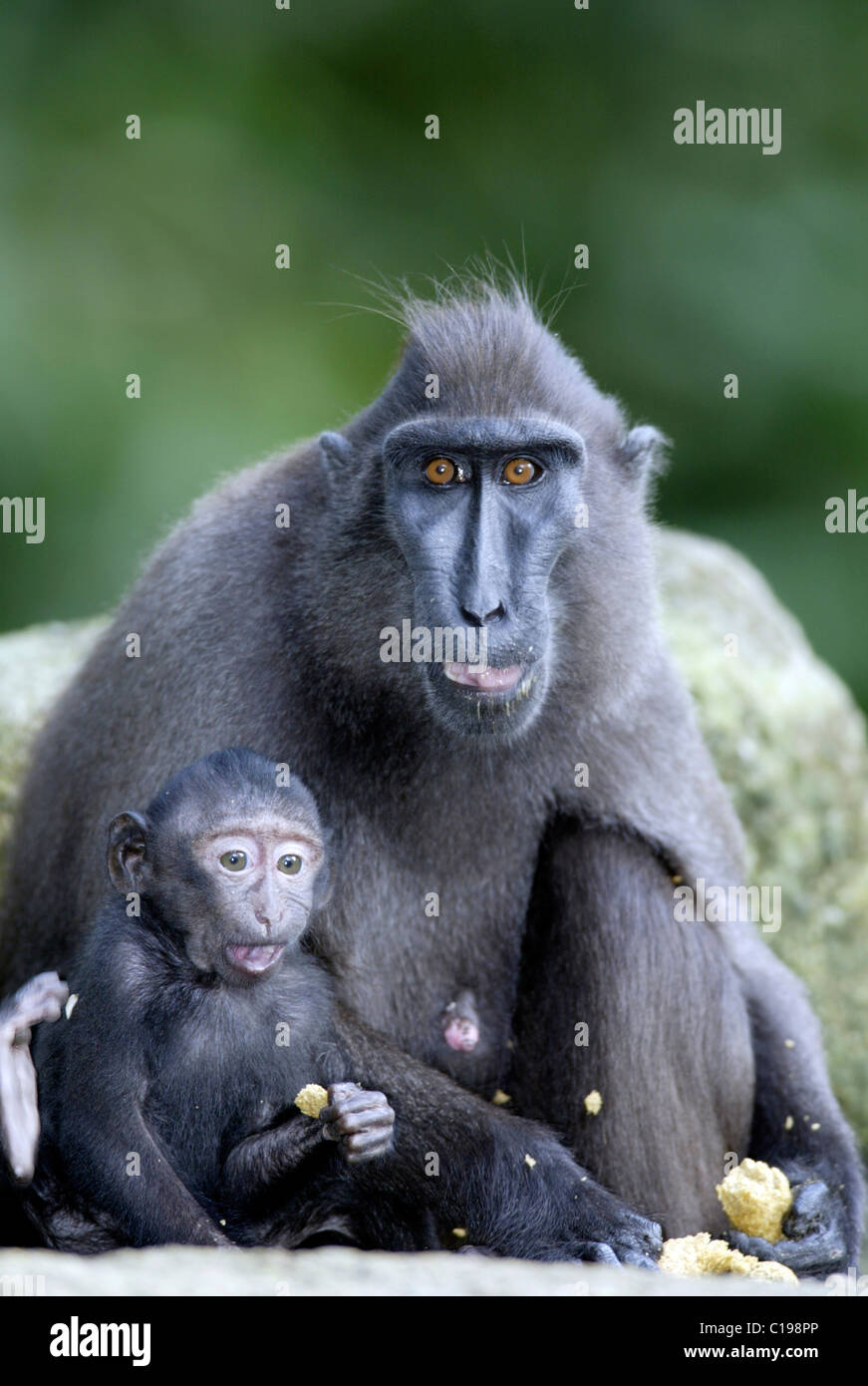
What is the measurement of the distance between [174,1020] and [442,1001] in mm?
1522

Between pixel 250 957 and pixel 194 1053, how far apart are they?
0.42 meters

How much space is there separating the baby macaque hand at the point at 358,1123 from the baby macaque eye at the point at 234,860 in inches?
34.7

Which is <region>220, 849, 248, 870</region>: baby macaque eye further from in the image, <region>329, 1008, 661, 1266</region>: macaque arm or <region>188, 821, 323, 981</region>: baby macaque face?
<region>329, 1008, 661, 1266</region>: macaque arm

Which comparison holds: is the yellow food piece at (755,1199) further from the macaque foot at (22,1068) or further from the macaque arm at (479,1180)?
the macaque foot at (22,1068)

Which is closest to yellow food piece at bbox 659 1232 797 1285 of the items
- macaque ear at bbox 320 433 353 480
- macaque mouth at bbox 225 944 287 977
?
macaque mouth at bbox 225 944 287 977

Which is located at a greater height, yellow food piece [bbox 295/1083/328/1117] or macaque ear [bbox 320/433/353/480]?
macaque ear [bbox 320/433/353/480]

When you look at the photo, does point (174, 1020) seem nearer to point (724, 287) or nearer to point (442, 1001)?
point (442, 1001)

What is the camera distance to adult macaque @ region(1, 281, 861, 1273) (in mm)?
7016

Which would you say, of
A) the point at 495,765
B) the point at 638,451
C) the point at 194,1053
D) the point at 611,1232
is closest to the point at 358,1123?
the point at 194,1053

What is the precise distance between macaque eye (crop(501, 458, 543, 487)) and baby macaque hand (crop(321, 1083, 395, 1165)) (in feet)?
8.00

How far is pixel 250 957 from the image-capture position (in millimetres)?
6422

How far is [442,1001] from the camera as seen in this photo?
761 cm

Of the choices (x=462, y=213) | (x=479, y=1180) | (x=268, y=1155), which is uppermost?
(x=462, y=213)

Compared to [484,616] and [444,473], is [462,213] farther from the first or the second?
[484,616]
